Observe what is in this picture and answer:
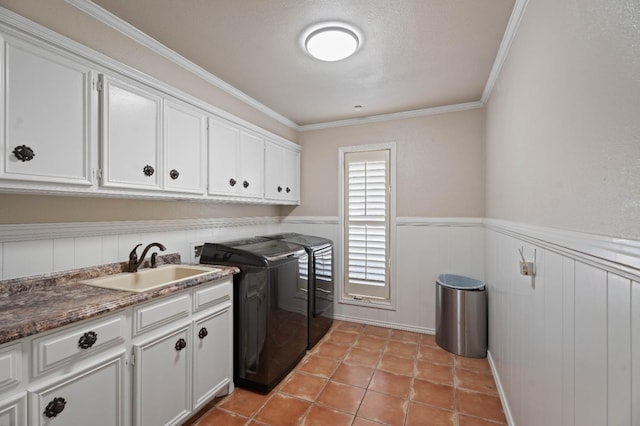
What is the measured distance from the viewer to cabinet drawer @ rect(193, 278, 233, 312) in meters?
1.83

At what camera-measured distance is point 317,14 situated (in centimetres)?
169

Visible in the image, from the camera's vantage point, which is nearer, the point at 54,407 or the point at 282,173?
the point at 54,407

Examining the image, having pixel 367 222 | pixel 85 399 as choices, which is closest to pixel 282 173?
pixel 367 222

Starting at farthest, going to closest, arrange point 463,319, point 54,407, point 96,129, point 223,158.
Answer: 1. point 463,319
2. point 223,158
3. point 96,129
4. point 54,407

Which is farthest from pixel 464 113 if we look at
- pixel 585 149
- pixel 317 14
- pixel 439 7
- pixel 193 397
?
pixel 193 397

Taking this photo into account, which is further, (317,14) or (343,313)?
(343,313)

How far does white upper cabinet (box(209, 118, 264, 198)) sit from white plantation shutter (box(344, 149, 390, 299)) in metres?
1.17

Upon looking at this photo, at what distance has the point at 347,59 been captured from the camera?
2168 millimetres

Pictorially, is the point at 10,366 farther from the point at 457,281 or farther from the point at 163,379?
the point at 457,281

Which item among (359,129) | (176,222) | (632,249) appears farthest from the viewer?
(359,129)

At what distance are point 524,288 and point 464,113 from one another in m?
2.16

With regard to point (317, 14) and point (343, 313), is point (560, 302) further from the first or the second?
point (343, 313)

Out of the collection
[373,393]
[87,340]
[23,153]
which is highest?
[23,153]

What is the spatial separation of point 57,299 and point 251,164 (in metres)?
1.79
